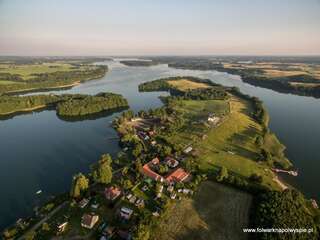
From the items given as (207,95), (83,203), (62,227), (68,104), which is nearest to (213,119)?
(207,95)

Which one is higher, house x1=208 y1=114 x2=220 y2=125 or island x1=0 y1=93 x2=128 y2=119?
house x1=208 y1=114 x2=220 y2=125

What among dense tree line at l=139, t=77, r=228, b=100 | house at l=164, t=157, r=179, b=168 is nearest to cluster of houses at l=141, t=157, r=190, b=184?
house at l=164, t=157, r=179, b=168

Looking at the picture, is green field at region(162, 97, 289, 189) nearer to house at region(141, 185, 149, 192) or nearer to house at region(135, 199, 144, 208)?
house at region(141, 185, 149, 192)

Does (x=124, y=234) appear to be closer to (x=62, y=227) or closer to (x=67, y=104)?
(x=62, y=227)

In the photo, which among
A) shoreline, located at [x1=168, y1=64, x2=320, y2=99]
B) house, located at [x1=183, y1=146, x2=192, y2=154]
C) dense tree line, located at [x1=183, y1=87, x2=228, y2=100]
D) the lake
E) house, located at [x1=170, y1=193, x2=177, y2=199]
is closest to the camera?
house, located at [x1=170, y1=193, x2=177, y2=199]

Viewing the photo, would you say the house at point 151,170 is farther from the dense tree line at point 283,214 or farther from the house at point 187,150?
the dense tree line at point 283,214

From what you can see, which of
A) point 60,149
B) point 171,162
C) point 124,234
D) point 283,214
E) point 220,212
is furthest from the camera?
point 60,149
